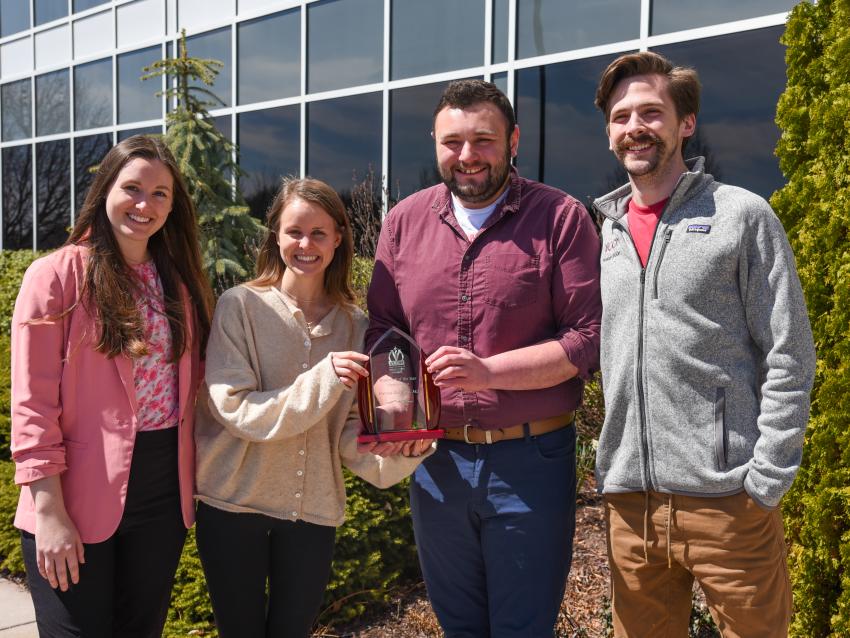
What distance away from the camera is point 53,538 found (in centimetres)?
239

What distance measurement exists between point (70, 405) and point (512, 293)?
145cm

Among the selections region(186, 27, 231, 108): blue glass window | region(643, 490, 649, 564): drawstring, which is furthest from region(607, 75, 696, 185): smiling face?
region(186, 27, 231, 108): blue glass window

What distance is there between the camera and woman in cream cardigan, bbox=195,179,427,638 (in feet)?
8.53


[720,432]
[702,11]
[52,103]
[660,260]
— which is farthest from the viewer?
[52,103]

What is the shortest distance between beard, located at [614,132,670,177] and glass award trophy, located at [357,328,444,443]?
0.91m

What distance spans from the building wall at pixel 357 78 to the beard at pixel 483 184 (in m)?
4.60

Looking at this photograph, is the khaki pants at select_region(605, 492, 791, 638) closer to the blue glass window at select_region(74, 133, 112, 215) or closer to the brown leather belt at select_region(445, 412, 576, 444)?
the brown leather belt at select_region(445, 412, 576, 444)

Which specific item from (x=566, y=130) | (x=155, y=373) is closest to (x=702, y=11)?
(x=566, y=130)

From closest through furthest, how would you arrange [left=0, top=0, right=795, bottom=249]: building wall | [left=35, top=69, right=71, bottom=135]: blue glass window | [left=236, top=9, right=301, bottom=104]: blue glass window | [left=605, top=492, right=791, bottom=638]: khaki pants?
[left=605, top=492, right=791, bottom=638]: khaki pants
[left=0, top=0, right=795, bottom=249]: building wall
[left=236, top=9, right=301, bottom=104]: blue glass window
[left=35, top=69, right=71, bottom=135]: blue glass window

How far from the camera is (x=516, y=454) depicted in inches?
104

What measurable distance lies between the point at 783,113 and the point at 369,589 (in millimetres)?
2991

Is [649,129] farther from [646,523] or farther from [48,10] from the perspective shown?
[48,10]

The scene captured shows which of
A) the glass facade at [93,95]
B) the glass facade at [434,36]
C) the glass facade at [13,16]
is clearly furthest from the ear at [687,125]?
the glass facade at [13,16]

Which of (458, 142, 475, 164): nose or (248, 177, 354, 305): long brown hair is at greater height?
(458, 142, 475, 164): nose
